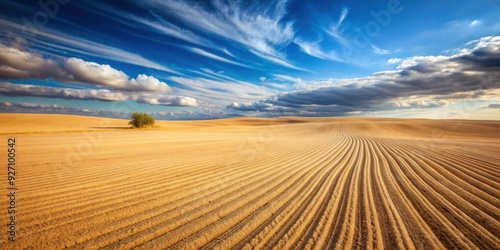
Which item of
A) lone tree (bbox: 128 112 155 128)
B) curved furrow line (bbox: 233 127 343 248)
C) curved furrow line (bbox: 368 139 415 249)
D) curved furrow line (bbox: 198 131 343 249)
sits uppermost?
curved furrow line (bbox: 368 139 415 249)

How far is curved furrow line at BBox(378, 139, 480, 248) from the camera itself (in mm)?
2885

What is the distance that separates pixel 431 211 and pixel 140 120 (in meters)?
41.5

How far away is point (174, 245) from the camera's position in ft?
8.76

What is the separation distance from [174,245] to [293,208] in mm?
2138

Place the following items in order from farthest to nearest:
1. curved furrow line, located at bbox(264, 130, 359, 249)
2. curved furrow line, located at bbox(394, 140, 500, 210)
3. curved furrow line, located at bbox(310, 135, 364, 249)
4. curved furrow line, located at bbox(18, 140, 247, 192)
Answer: curved furrow line, located at bbox(18, 140, 247, 192) < curved furrow line, located at bbox(394, 140, 500, 210) < curved furrow line, located at bbox(310, 135, 364, 249) < curved furrow line, located at bbox(264, 130, 359, 249)

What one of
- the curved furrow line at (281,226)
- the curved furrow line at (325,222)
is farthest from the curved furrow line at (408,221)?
the curved furrow line at (281,226)

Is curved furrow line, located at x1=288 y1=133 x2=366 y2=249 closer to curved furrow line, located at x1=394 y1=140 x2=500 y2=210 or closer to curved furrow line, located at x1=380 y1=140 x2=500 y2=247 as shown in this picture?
curved furrow line, located at x1=380 y1=140 x2=500 y2=247

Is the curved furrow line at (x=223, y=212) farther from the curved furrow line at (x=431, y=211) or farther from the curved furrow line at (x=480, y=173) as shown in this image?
the curved furrow line at (x=480, y=173)

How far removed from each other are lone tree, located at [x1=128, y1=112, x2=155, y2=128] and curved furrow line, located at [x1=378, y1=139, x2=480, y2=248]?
40087 mm

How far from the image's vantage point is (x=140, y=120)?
3806 cm

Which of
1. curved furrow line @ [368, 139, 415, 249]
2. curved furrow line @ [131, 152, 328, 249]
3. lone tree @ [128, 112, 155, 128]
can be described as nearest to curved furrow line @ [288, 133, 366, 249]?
curved furrow line @ [368, 139, 415, 249]

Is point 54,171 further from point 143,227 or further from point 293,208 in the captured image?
point 293,208

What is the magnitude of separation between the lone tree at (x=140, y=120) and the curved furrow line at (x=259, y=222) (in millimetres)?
39334

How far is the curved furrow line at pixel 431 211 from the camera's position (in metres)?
2.88
